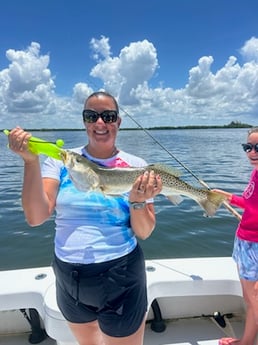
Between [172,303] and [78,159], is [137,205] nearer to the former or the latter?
[78,159]

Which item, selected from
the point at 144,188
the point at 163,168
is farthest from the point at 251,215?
the point at 144,188

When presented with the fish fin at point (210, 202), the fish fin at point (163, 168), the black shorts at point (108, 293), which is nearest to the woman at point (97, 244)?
the black shorts at point (108, 293)

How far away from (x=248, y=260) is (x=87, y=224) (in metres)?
1.64

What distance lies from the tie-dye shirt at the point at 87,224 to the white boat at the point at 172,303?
44.6 inches

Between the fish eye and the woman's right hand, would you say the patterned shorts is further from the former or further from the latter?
the woman's right hand

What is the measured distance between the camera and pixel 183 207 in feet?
33.3

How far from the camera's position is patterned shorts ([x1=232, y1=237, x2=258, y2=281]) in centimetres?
297

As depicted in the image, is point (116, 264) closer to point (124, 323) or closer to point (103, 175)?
point (124, 323)

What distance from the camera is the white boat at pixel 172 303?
133 inches

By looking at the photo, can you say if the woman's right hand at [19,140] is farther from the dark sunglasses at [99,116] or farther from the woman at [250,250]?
the woman at [250,250]

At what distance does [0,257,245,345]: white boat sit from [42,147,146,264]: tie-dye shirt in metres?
1.13

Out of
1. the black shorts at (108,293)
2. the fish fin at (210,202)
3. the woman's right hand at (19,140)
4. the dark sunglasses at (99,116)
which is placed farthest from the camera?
A: the fish fin at (210,202)

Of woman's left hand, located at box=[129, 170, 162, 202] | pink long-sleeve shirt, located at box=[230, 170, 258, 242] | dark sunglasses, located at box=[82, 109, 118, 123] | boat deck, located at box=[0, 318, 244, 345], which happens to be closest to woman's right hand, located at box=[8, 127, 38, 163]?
dark sunglasses, located at box=[82, 109, 118, 123]

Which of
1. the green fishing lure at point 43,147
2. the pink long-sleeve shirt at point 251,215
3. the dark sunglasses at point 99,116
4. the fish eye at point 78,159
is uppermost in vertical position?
the dark sunglasses at point 99,116
